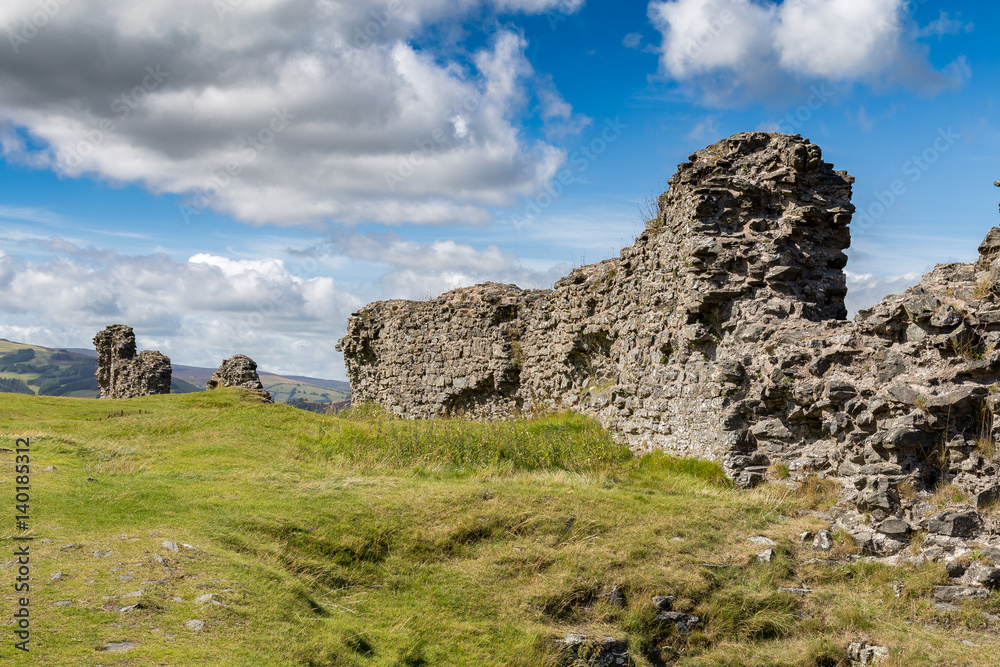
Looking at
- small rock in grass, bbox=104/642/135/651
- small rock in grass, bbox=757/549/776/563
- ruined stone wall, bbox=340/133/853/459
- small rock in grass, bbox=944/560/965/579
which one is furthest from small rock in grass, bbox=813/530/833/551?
small rock in grass, bbox=104/642/135/651

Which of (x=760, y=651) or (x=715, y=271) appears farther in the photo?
(x=715, y=271)

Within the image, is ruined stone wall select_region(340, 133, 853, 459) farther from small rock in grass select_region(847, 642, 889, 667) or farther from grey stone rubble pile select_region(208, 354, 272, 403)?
grey stone rubble pile select_region(208, 354, 272, 403)

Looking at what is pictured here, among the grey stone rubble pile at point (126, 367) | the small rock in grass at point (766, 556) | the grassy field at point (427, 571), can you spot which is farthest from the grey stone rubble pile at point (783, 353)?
the grey stone rubble pile at point (126, 367)

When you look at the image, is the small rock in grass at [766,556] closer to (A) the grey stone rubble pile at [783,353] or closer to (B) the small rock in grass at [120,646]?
(A) the grey stone rubble pile at [783,353]

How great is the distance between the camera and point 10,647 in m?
4.61

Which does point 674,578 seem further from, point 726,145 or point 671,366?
point 726,145

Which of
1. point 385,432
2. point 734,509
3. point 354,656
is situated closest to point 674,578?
point 734,509

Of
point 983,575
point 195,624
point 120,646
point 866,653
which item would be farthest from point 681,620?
point 120,646

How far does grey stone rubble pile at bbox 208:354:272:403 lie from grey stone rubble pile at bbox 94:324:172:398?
140 inches

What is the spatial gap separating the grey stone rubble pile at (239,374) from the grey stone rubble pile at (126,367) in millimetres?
3568

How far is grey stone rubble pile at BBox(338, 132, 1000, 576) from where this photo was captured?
8516 millimetres

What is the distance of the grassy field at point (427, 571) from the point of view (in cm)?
558

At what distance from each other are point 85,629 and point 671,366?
10443mm

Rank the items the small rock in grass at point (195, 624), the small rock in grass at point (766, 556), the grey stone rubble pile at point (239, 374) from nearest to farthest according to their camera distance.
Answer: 1. the small rock in grass at point (195, 624)
2. the small rock in grass at point (766, 556)
3. the grey stone rubble pile at point (239, 374)
